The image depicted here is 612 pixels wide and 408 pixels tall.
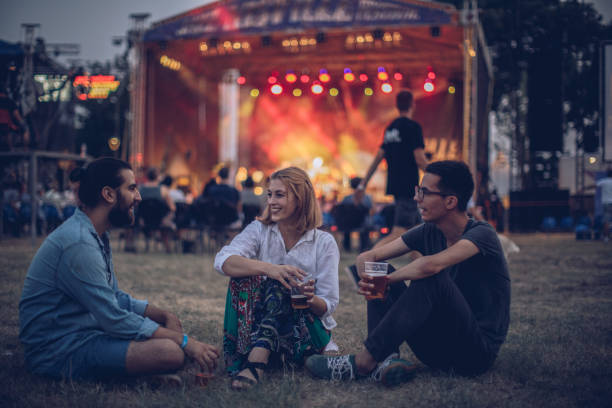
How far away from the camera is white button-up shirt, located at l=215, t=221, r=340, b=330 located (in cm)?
272

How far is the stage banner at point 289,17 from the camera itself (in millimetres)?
11820

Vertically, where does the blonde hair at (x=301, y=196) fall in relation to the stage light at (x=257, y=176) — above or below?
below

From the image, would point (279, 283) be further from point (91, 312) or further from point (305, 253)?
point (91, 312)

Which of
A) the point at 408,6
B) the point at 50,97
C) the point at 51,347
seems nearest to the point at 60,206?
the point at 50,97

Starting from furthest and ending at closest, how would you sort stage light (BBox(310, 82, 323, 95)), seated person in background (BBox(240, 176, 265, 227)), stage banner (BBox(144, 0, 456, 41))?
stage light (BBox(310, 82, 323, 95)) < stage banner (BBox(144, 0, 456, 41)) < seated person in background (BBox(240, 176, 265, 227))

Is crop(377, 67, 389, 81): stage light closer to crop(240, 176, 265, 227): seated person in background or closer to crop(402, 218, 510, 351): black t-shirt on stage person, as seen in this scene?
crop(240, 176, 265, 227): seated person in background

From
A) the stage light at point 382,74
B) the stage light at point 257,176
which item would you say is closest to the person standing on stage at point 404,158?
the stage light at point 382,74

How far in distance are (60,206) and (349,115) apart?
8992 millimetres

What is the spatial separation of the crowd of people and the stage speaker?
534 inches

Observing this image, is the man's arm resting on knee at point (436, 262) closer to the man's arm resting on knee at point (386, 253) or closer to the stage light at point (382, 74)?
the man's arm resting on knee at point (386, 253)

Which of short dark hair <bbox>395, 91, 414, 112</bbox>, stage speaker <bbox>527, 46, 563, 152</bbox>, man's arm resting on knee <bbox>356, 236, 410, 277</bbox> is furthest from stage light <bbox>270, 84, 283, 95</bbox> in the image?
man's arm resting on knee <bbox>356, 236, 410, 277</bbox>

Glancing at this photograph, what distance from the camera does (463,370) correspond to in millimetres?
2594

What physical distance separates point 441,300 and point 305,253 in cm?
76

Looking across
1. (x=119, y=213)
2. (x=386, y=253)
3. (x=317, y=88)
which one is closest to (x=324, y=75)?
(x=317, y=88)
